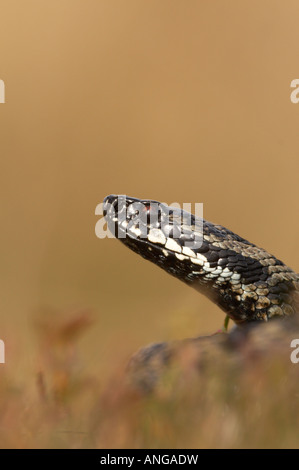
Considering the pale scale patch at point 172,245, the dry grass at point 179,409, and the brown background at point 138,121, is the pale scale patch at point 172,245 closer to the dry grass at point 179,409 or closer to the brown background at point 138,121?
the dry grass at point 179,409

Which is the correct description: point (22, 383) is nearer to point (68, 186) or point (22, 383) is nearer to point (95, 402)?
point (95, 402)

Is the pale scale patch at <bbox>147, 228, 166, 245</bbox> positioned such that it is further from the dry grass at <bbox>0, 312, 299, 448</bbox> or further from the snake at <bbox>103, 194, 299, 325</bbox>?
the dry grass at <bbox>0, 312, 299, 448</bbox>

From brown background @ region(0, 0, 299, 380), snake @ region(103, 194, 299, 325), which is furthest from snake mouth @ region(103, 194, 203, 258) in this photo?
brown background @ region(0, 0, 299, 380)

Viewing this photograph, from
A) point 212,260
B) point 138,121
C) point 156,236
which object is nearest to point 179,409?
point 212,260

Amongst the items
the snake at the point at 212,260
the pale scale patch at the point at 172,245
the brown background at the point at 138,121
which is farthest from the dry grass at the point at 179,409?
the brown background at the point at 138,121

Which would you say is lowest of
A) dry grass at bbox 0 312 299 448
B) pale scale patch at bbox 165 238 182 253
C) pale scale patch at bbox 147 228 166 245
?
dry grass at bbox 0 312 299 448

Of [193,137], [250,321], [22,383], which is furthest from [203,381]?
[193,137]

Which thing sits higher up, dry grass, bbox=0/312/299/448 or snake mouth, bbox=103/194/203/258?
snake mouth, bbox=103/194/203/258
